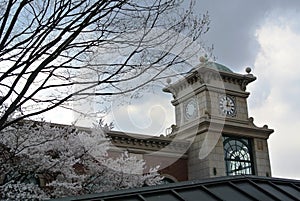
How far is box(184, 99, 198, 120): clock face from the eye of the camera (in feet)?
57.4

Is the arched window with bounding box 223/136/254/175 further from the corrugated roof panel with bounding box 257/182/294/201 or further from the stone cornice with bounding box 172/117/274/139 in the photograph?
the corrugated roof panel with bounding box 257/182/294/201

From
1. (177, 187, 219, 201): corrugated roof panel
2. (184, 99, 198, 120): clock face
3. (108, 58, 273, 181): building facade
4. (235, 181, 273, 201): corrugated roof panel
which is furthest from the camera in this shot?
(184, 99, 198, 120): clock face

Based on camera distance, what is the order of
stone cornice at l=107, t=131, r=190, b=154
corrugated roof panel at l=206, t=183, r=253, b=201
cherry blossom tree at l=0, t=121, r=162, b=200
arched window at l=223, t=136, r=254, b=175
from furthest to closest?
arched window at l=223, t=136, r=254, b=175 → stone cornice at l=107, t=131, r=190, b=154 → cherry blossom tree at l=0, t=121, r=162, b=200 → corrugated roof panel at l=206, t=183, r=253, b=201

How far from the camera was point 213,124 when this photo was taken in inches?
659

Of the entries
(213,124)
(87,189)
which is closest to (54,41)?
(87,189)

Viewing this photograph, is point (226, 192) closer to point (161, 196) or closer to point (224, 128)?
point (161, 196)

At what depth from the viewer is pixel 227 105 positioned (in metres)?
17.8

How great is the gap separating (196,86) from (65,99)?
36.3 ft

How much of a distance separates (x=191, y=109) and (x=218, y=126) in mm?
1322

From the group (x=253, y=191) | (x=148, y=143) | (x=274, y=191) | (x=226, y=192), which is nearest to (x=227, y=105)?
(x=148, y=143)

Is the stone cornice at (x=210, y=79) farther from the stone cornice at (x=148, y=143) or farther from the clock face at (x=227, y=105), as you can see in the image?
the stone cornice at (x=148, y=143)

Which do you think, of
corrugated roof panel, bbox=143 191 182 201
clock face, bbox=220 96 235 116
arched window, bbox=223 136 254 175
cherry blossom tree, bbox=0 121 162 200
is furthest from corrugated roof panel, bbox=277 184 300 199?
clock face, bbox=220 96 235 116

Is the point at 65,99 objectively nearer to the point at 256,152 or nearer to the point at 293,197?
the point at 293,197

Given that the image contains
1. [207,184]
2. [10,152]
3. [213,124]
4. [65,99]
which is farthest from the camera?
[213,124]
